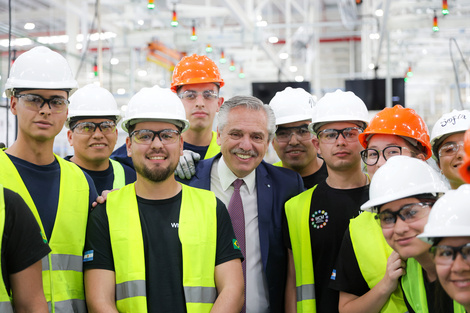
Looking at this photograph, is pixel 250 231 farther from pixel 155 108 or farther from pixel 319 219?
pixel 155 108

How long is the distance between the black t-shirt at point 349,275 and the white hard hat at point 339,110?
29.7 inches

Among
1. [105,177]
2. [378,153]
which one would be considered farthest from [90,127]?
[378,153]

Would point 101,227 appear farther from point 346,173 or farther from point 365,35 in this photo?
point 365,35

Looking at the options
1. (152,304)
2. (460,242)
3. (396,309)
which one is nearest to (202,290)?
(152,304)

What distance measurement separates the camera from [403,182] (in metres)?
2.12

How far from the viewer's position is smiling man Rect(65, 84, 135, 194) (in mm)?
3531

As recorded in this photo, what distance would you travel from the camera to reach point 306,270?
115 inches

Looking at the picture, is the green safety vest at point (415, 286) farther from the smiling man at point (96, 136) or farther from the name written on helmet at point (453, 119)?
the smiling man at point (96, 136)

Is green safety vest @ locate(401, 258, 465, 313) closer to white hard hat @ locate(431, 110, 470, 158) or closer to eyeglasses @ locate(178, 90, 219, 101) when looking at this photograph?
white hard hat @ locate(431, 110, 470, 158)

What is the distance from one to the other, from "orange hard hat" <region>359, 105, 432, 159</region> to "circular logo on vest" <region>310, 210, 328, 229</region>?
468 millimetres

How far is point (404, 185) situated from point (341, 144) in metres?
0.89

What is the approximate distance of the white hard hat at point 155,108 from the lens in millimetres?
2660

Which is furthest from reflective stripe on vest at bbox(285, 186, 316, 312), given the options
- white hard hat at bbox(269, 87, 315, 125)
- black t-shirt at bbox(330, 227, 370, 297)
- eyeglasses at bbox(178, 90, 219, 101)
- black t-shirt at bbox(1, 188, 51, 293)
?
black t-shirt at bbox(1, 188, 51, 293)

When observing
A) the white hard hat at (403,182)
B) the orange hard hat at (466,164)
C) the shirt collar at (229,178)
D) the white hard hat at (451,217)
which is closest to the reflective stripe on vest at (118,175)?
the shirt collar at (229,178)
